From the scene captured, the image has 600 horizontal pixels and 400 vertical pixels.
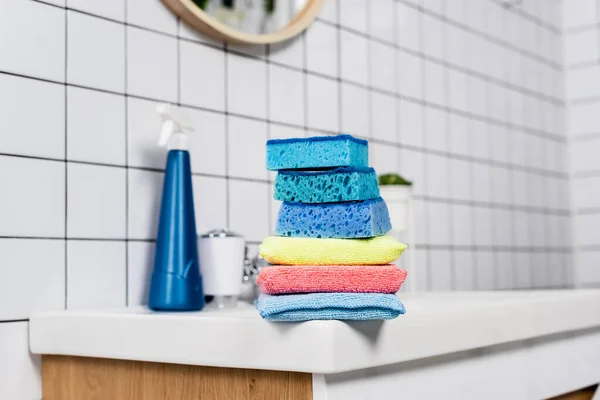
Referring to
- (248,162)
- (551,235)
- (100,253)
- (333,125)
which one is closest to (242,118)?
(248,162)

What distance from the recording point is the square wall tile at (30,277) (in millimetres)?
1087

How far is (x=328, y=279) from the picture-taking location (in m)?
0.82

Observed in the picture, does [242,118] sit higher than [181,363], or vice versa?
[242,118]

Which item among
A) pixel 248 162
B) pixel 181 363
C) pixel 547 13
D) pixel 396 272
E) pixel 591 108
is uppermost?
pixel 547 13

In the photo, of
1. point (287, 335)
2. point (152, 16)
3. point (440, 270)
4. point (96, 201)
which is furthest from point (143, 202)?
point (440, 270)

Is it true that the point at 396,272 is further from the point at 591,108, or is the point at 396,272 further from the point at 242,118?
the point at 591,108

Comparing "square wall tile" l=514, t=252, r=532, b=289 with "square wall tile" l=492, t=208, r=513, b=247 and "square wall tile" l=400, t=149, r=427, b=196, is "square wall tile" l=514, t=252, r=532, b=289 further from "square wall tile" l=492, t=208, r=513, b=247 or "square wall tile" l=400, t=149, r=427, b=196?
"square wall tile" l=400, t=149, r=427, b=196

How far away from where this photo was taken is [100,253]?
1.21 metres

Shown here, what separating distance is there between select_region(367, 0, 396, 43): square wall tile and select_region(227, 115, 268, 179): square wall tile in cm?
43

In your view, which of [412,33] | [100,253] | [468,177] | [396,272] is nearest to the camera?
[396,272]

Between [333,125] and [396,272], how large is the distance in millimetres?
854

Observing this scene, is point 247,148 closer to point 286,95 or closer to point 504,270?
point 286,95

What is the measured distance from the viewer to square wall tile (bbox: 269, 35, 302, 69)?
1.54 m

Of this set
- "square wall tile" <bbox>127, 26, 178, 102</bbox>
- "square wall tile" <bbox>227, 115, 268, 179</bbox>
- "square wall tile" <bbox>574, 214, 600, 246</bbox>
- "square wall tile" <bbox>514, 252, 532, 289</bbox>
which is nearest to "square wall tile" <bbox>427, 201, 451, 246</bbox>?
"square wall tile" <bbox>514, 252, 532, 289</bbox>
